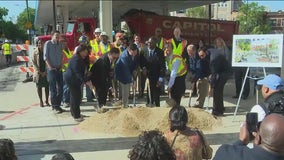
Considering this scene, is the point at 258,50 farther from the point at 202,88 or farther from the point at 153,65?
the point at 153,65

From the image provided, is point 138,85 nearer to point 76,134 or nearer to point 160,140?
point 76,134

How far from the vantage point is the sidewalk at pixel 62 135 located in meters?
7.29

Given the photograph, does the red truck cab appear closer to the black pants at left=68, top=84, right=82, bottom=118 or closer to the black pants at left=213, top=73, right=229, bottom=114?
the black pants at left=68, top=84, right=82, bottom=118

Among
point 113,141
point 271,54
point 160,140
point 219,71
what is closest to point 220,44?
point 219,71

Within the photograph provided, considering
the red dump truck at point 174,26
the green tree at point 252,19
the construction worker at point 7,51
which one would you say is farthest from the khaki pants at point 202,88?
the green tree at point 252,19

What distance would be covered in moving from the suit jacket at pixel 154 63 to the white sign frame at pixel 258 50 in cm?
195

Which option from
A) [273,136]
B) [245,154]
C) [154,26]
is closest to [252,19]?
[154,26]

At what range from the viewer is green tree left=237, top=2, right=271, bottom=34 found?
92.8 meters

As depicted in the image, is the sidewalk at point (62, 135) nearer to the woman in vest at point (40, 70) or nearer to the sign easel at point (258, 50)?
the woman in vest at point (40, 70)

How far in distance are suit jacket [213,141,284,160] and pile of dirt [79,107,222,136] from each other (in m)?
5.31

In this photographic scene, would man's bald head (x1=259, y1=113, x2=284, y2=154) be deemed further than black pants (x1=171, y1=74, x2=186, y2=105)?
No

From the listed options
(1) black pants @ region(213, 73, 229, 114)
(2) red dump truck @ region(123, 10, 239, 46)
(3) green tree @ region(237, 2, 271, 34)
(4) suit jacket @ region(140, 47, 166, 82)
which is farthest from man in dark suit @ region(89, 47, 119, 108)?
(3) green tree @ region(237, 2, 271, 34)

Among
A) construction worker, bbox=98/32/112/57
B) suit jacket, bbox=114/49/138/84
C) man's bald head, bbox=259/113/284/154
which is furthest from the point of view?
construction worker, bbox=98/32/112/57

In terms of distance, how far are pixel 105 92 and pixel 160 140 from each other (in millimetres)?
7324
